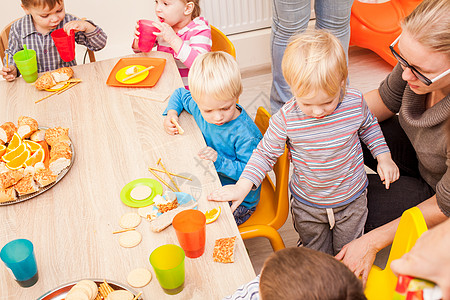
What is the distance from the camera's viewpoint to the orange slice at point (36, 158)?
4.52 feet

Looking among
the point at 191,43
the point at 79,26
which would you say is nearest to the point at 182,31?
the point at 191,43

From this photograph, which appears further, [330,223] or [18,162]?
[330,223]

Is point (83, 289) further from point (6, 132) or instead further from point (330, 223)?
point (330, 223)

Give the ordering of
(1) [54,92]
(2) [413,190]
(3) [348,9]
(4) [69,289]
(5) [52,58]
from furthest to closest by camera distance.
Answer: (3) [348,9] < (5) [52,58] < (1) [54,92] < (2) [413,190] < (4) [69,289]

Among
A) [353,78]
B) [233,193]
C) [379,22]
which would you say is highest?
[233,193]

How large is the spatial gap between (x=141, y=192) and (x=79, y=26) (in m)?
1.10

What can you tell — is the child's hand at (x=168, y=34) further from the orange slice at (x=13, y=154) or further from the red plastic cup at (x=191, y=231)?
the red plastic cup at (x=191, y=231)

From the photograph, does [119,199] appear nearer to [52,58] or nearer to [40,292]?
[40,292]

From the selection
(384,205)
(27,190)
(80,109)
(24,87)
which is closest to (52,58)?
(24,87)

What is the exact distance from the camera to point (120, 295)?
0.97 meters

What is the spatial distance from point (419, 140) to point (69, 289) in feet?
3.72

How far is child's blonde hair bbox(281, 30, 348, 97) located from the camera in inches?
49.4

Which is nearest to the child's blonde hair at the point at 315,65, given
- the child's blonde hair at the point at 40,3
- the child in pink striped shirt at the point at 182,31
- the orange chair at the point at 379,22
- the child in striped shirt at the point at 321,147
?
the child in striped shirt at the point at 321,147

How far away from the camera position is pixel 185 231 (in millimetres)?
1024
